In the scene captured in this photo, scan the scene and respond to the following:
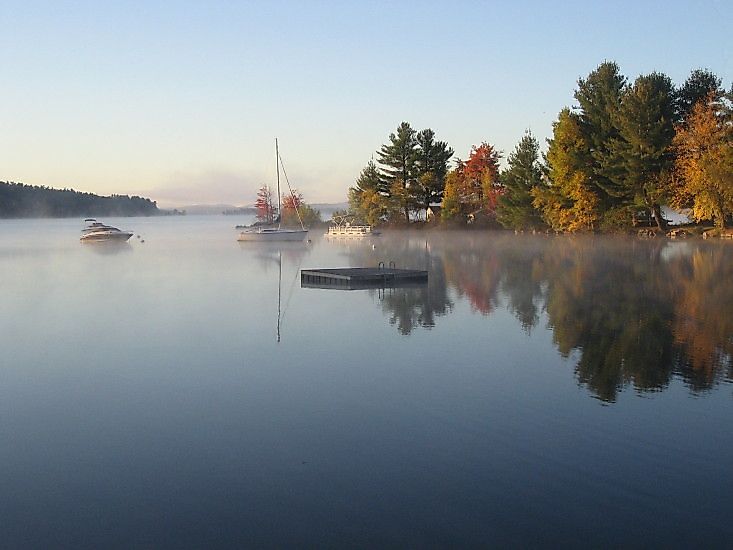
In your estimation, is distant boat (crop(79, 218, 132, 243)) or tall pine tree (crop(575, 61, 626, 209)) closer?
tall pine tree (crop(575, 61, 626, 209))

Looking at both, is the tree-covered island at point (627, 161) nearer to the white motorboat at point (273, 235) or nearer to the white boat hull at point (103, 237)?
the white motorboat at point (273, 235)

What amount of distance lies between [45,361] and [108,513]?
32.9 ft

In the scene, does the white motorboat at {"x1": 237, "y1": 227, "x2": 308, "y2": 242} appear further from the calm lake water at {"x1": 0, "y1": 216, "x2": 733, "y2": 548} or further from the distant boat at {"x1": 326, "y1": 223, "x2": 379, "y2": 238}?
the calm lake water at {"x1": 0, "y1": 216, "x2": 733, "y2": 548}

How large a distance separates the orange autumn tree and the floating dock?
196 ft

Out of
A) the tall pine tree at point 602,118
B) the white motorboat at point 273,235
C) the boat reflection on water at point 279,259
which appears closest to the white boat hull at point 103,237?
the boat reflection on water at point 279,259

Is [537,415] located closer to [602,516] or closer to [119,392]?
[602,516]

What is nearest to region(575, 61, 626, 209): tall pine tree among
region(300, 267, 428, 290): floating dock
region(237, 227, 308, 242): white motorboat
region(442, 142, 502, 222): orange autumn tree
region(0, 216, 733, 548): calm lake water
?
region(442, 142, 502, 222): orange autumn tree

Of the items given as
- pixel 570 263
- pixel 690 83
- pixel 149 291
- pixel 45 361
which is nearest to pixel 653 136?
pixel 690 83

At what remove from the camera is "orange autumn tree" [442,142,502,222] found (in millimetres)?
94188

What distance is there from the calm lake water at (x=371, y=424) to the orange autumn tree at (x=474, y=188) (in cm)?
6779

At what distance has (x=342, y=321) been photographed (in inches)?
930

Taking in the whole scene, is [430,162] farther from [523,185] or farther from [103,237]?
[103,237]

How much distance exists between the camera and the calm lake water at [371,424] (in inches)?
336

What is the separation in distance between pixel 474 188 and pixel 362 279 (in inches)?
2529
